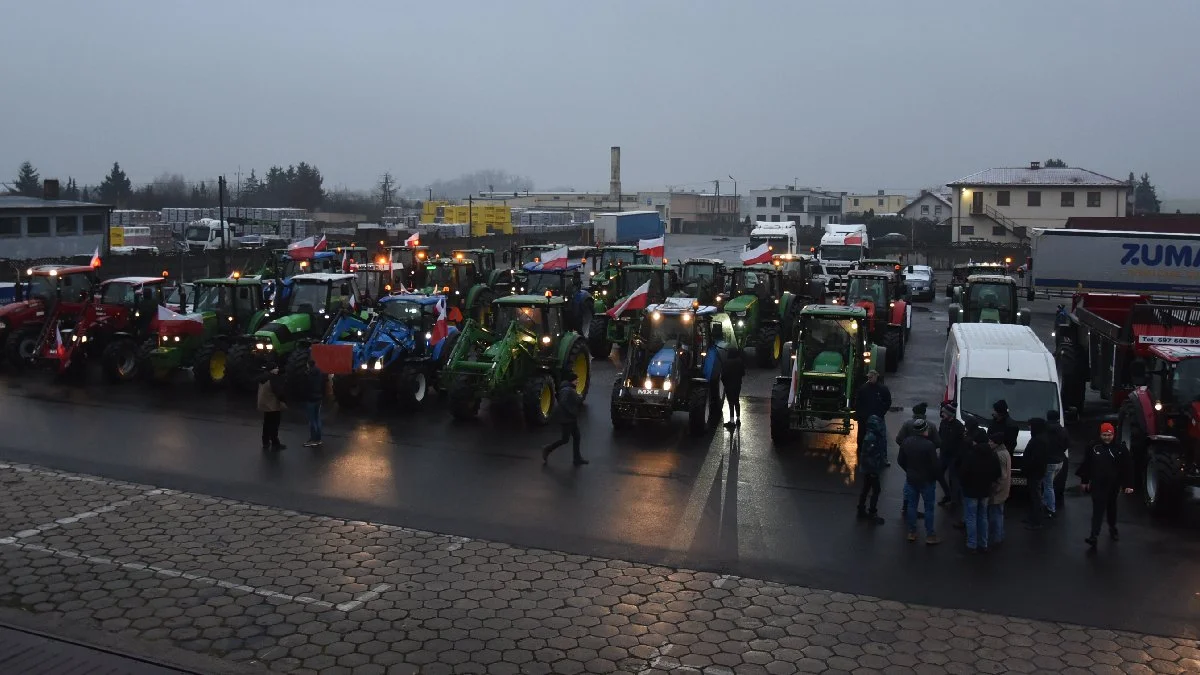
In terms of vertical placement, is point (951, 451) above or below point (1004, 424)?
below

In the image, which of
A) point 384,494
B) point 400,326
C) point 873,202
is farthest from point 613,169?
point 384,494

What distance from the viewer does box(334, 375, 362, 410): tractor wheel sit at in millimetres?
18266

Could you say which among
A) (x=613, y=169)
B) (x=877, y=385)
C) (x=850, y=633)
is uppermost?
(x=613, y=169)

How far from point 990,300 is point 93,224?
3604cm

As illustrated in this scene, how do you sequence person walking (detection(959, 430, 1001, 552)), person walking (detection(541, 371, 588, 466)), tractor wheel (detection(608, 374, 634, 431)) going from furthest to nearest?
tractor wheel (detection(608, 374, 634, 431)), person walking (detection(541, 371, 588, 466)), person walking (detection(959, 430, 1001, 552))

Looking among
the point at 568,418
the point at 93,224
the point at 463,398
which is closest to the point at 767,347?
the point at 463,398

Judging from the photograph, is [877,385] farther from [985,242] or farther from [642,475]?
[985,242]

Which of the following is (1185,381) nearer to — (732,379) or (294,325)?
(732,379)

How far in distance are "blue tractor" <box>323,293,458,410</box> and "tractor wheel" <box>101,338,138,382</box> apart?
4.50m

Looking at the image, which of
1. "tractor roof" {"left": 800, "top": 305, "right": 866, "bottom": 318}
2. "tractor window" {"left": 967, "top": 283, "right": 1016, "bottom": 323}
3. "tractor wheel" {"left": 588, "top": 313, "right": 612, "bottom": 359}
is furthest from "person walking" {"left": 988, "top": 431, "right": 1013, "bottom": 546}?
"tractor window" {"left": 967, "top": 283, "right": 1016, "bottom": 323}

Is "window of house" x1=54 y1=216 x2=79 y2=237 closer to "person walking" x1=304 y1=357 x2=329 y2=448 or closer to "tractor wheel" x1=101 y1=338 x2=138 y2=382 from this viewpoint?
"tractor wheel" x1=101 y1=338 x2=138 y2=382

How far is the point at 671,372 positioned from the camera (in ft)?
52.7

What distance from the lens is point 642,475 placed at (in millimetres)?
13812

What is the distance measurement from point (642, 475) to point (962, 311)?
1438cm
